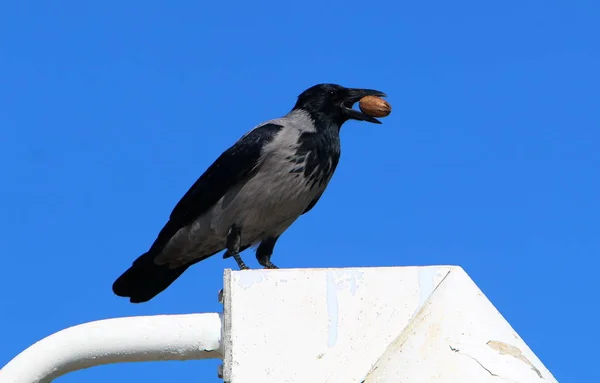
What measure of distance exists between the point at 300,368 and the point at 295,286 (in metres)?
0.29

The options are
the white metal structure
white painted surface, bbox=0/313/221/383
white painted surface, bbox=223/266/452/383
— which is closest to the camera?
the white metal structure

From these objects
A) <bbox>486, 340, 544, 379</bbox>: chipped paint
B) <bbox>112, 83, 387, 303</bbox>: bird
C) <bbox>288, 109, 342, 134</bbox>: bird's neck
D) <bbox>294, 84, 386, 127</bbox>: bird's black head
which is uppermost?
<bbox>294, 84, 386, 127</bbox>: bird's black head

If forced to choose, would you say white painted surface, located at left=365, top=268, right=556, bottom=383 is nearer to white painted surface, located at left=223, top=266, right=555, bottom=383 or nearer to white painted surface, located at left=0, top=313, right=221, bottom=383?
white painted surface, located at left=223, top=266, right=555, bottom=383

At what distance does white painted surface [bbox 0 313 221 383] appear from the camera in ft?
11.5

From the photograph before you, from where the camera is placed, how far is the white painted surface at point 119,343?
138 inches

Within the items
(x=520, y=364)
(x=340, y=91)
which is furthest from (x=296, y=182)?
(x=520, y=364)

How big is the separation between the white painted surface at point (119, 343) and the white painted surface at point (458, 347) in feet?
2.24

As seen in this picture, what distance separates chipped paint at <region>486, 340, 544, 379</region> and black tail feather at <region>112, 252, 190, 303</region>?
3.59 m

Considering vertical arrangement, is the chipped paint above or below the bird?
below

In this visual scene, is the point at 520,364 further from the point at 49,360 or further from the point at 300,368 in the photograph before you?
the point at 49,360

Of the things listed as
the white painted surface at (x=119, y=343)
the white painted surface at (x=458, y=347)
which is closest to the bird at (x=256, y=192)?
the white painted surface at (x=119, y=343)

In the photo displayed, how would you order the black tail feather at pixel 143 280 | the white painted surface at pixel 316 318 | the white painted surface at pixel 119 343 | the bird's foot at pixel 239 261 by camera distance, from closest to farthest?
the white painted surface at pixel 316 318 < the white painted surface at pixel 119 343 < the bird's foot at pixel 239 261 < the black tail feather at pixel 143 280

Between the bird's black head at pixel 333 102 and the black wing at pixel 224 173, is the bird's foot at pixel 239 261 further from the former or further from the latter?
the bird's black head at pixel 333 102

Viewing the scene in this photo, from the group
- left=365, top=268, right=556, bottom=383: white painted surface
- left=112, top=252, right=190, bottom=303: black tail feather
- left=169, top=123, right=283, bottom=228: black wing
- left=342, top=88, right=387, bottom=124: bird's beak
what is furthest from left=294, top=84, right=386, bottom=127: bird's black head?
left=365, top=268, right=556, bottom=383: white painted surface
